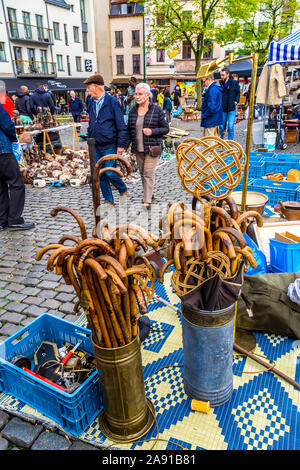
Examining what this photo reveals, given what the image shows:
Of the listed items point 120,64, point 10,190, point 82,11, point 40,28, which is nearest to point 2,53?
point 40,28

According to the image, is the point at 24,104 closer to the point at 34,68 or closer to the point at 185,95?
the point at 185,95

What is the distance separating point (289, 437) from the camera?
2.33 m

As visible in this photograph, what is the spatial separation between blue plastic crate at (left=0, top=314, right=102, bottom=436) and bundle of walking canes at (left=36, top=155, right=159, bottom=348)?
0.45 m

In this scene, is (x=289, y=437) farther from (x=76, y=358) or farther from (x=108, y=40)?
(x=108, y=40)

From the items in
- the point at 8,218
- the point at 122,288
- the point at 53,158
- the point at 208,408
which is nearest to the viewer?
the point at 122,288

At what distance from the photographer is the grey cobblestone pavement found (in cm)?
245

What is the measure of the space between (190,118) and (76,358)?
71.7ft

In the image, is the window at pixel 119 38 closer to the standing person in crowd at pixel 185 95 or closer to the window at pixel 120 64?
the window at pixel 120 64

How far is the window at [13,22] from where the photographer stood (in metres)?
31.5

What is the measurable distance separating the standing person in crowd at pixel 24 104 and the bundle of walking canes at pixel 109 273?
41.9ft

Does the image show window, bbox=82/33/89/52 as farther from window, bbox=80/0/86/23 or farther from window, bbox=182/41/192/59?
window, bbox=182/41/192/59

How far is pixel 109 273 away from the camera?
1840mm

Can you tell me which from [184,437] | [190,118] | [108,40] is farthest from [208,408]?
[108,40]

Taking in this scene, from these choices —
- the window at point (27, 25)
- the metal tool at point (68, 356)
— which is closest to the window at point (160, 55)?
the window at point (27, 25)
